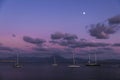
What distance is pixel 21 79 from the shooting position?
7162 centimetres

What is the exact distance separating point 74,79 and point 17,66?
4935 centimetres

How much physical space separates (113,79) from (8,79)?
22.4 metres

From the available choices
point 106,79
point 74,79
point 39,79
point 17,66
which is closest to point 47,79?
point 39,79

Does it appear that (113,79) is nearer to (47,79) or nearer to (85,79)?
(85,79)

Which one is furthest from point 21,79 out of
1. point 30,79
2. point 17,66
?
point 17,66

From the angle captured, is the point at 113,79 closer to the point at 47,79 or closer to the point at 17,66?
the point at 47,79

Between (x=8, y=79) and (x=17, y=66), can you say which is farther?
(x=17, y=66)

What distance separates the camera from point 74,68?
409ft

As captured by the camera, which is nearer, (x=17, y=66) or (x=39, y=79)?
(x=39, y=79)

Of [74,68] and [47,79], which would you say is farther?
[74,68]

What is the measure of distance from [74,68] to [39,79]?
180 ft

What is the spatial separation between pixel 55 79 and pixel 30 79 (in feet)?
18.8

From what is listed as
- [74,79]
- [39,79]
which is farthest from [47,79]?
[74,79]

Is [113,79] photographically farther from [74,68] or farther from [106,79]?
[74,68]
